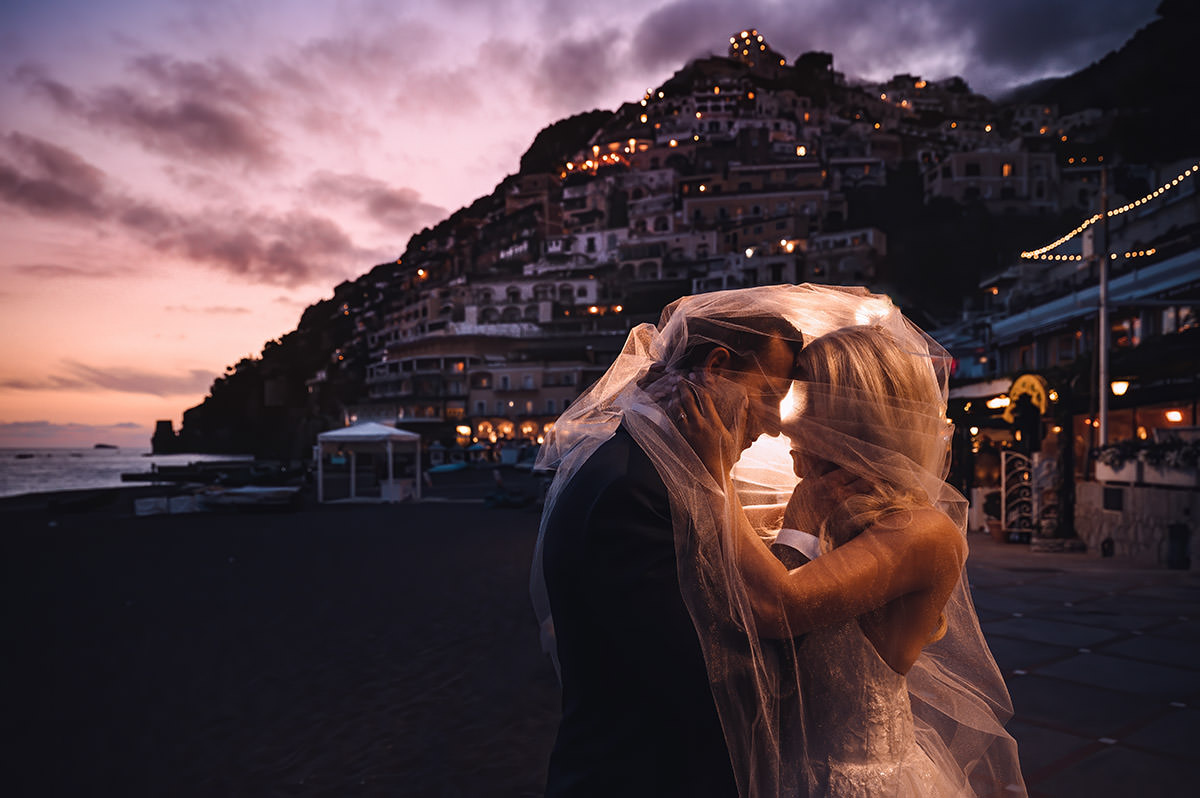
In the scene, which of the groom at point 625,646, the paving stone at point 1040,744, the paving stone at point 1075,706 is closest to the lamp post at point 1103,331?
the paving stone at point 1075,706

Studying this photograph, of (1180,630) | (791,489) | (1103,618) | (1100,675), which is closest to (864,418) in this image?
(791,489)

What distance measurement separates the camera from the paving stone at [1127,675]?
5262 mm

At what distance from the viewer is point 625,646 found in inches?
55.7

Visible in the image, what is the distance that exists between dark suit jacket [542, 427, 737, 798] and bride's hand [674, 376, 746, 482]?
6.8 inches

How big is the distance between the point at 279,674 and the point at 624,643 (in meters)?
6.46

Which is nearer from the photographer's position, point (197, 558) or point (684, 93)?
point (197, 558)

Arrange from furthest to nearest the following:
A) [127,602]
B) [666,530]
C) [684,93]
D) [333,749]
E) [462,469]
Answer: [684,93] → [462,469] → [127,602] → [333,749] → [666,530]

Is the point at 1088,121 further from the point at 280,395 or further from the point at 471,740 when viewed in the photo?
the point at 280,395

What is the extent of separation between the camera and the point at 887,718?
185 cm

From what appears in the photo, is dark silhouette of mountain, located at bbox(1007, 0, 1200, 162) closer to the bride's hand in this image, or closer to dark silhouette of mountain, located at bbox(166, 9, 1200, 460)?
dark silhouette of mountain, located at bbox(166, 9, 1200, 460)

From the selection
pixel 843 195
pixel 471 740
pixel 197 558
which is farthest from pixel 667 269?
pixel 471 740

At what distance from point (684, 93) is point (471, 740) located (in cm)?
12700

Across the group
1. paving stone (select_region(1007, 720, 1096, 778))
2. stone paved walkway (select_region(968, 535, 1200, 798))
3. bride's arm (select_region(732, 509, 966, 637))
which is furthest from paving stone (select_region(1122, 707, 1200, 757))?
bride's arm (select_region(732, 509, 966, 637))

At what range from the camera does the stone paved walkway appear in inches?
158
